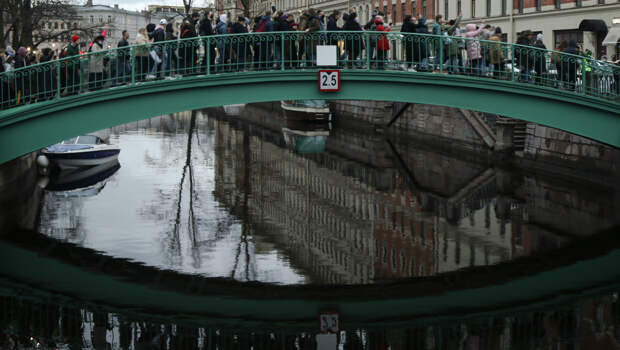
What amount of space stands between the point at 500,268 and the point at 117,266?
330 inches

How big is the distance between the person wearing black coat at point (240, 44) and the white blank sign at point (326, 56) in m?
1.78

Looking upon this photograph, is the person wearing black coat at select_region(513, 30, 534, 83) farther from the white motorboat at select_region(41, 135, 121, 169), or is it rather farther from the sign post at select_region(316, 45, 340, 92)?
the white motorboat at select_region(41, 135, 121, 169)

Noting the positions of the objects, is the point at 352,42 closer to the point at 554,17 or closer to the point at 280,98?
the point at 280,98

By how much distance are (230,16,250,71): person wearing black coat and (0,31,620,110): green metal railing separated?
25 millimetres

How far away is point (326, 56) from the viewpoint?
22.4 m

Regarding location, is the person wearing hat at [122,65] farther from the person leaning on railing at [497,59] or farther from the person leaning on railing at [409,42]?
the person leaning on railing at [497,59]

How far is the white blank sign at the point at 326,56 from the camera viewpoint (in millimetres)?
22297

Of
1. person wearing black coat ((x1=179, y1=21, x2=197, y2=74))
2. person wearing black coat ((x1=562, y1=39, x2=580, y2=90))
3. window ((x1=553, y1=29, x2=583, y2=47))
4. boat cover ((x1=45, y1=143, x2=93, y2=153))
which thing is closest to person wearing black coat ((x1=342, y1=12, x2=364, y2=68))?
person wearing black coat ((x1=179, y1=21, x2=197, y2=74))

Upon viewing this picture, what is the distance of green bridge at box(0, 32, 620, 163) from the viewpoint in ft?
71.5

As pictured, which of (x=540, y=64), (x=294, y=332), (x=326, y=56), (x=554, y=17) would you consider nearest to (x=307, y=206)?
(x=326, y=56)

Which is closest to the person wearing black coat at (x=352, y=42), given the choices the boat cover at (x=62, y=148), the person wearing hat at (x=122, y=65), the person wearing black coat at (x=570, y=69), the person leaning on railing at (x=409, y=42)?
the person leaning on railing at (x=409, y=42)

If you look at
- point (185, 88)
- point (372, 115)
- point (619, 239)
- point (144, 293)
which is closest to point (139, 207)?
point (185, 88)

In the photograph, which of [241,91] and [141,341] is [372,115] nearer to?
[241,91]

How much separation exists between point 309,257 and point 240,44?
18.1 feet
